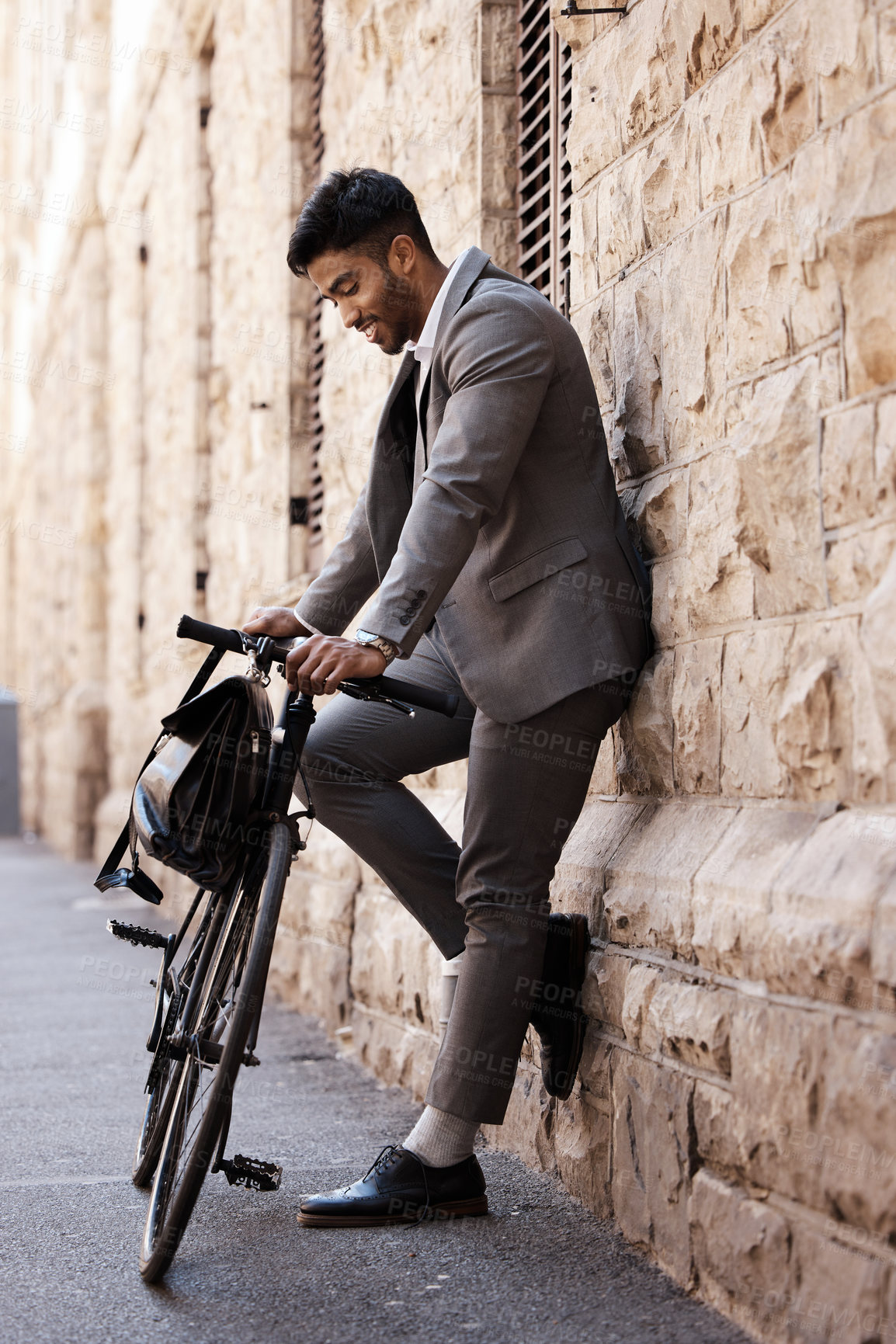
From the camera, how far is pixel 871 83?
2.20 meters

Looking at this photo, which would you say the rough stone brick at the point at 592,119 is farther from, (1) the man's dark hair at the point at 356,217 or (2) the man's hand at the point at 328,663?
(2) the man's hand at the point at 328,663

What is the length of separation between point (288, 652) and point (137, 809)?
16.4 inches

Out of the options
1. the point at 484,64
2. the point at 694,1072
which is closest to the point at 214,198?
the point at 484,64

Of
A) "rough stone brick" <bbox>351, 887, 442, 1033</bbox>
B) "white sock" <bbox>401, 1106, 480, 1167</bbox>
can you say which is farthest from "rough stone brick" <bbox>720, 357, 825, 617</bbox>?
"rough stone brick" <bbox>351, 887, 442, 1033</bbox>

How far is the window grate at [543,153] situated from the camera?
3.90m

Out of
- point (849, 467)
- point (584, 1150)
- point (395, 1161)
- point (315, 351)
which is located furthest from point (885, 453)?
point (315, 351)

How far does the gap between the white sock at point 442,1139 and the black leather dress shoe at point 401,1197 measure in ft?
0.05

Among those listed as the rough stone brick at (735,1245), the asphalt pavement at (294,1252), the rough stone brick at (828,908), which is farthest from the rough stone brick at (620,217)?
the asphalt pavement at (294,1252)

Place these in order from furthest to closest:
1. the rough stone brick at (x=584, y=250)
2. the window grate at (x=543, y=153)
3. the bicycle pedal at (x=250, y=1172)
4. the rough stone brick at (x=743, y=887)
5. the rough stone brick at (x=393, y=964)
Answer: the rough stone brick at (x=393, y=964) < the window grate at (x=543, y=153) < the rough stone brick at (x=584, y=250) < the bicycle pedal at (x=250, y=1172) < the rough stone brick at (x=743, y=887)

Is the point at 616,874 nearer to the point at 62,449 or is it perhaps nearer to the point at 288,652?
the point at 288,652

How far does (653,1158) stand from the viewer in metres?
2.61

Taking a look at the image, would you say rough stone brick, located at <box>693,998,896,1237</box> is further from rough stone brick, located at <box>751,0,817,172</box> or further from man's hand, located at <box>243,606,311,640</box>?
rough stone brick, located at <box>751,0,817,172</box>

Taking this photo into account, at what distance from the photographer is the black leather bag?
2.67 metres

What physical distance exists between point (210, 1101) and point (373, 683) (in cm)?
81
